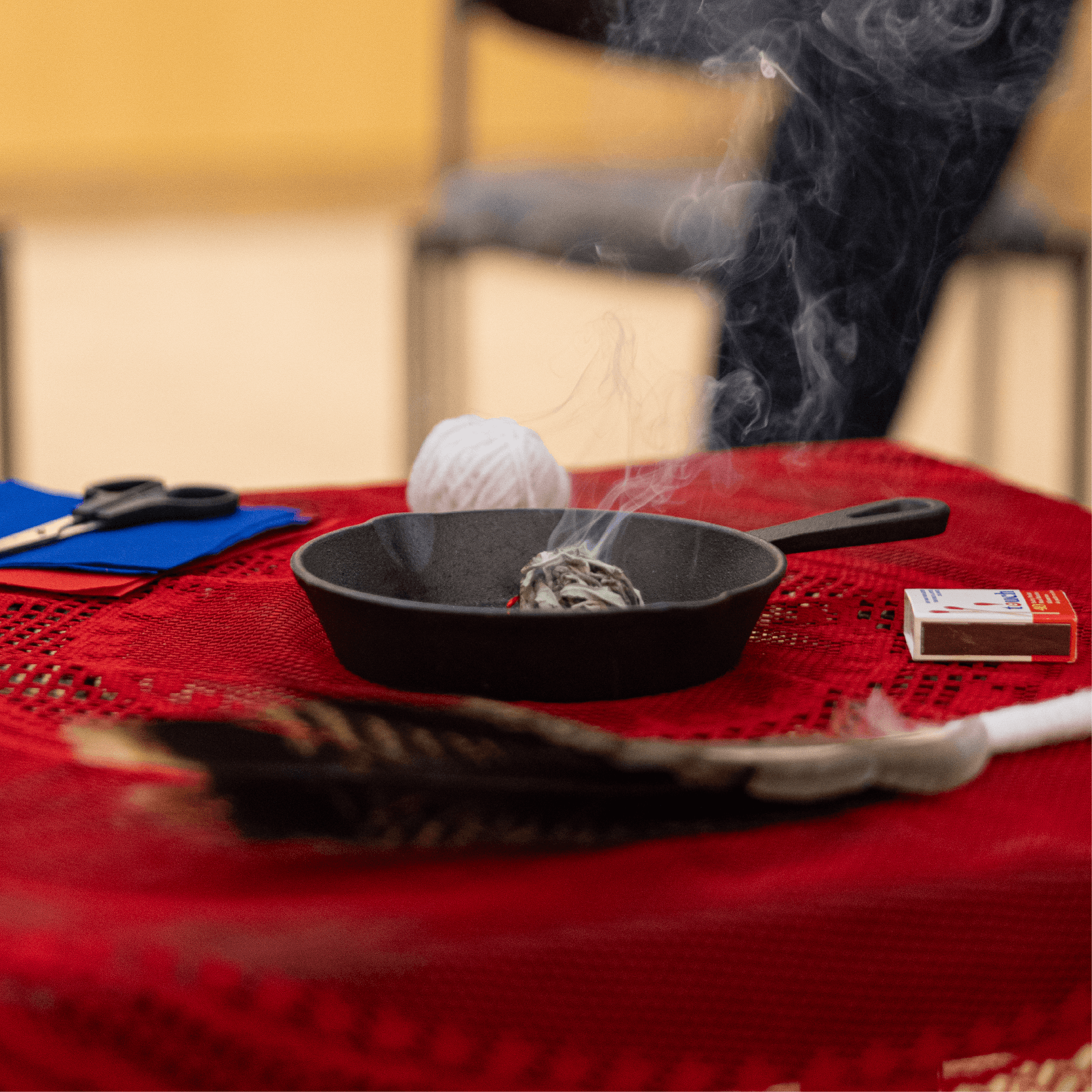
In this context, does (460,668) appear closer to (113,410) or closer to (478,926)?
(478,926)

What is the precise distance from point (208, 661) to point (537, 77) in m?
4.80

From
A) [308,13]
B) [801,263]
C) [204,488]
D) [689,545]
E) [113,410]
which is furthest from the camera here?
[308,13]

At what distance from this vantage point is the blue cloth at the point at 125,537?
1.96ft

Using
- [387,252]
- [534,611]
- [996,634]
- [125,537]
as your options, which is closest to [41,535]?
[125,537]

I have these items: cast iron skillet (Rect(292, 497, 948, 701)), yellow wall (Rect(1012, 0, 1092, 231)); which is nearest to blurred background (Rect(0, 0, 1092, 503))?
yellow wall (Rect(1012, 0, 1092, 231))

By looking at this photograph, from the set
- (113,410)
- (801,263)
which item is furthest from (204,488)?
(113,410)

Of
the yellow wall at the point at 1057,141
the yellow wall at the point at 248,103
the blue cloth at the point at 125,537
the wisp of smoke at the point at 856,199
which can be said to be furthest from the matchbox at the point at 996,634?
the yellow wall at the point at 248,103

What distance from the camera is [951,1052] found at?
0.35m

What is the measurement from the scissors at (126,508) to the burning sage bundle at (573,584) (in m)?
0.27

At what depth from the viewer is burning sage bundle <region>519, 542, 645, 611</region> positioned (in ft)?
1.53

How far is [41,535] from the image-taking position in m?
0.63

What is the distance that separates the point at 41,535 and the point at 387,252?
3835mm

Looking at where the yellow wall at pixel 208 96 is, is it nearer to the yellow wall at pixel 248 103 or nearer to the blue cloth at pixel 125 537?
the yellow wall at pixel 248 103

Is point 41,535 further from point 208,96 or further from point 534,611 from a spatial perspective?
point 208,96
